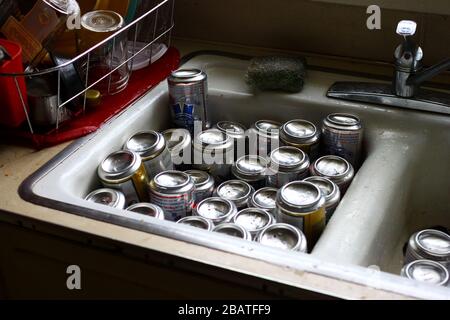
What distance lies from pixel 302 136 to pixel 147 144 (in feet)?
0.85

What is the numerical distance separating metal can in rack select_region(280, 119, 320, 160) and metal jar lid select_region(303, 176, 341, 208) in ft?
0.29

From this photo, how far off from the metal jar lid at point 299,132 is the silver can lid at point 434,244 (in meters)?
0.24

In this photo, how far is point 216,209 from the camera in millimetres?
910

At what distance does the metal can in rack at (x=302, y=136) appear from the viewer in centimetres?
99

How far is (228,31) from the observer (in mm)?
1251

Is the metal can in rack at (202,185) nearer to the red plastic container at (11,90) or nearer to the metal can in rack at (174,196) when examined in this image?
the metal can in rack at (174,196)

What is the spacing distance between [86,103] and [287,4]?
443 millimetres

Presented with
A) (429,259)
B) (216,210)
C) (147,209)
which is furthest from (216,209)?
(429,259)

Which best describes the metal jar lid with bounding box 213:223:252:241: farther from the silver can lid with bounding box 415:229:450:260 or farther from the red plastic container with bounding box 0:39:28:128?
the red plastic container with bounding box 0:39:28:128

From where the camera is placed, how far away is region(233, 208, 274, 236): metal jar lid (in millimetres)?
860

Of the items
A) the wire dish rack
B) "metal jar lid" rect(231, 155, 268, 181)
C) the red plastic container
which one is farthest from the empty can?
the red plastic container

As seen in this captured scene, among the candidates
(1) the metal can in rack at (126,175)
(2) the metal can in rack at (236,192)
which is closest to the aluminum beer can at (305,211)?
(2) the metal can in rack at (236,192)

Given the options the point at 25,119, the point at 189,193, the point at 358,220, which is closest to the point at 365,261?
the point at 358,220

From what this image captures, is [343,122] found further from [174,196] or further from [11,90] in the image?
[11,90]
